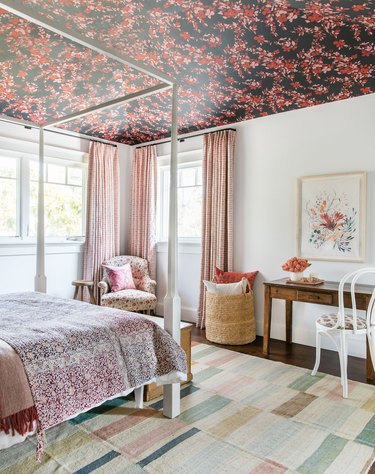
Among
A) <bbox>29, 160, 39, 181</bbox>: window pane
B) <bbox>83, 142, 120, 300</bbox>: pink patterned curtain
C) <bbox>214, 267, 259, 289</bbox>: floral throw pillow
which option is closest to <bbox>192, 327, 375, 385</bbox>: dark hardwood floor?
<bbox>214, 267, 259, 289</bbox>: floral throw pillow

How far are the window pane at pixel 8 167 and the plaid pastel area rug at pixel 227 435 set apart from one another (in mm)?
2975

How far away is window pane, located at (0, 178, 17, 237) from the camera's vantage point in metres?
4.27

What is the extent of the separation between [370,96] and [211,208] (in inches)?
80.0

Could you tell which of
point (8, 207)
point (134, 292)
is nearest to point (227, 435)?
point (134, 292)

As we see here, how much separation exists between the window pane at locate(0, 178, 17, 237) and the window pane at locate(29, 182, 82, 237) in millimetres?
198

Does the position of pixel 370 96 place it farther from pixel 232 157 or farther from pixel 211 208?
pixel 211 208

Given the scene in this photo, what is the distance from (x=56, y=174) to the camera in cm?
482

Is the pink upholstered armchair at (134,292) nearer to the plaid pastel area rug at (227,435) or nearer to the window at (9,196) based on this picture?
the window at (9,196)

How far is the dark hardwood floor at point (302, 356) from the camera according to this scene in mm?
3233

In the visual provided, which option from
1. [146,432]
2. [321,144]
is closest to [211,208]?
[321,144]

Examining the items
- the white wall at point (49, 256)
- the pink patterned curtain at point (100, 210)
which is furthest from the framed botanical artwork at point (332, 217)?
the white wall at point (49, 256)

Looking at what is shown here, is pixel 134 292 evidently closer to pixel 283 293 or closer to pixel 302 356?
pixel 283 293

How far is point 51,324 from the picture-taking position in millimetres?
2010

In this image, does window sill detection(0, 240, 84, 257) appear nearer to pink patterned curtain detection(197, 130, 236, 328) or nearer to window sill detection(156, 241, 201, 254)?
window sill detection(156, 241, 201, 254)
